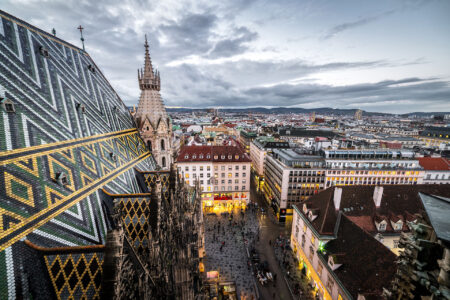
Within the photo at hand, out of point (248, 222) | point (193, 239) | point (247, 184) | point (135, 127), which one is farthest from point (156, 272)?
point (247, 184)

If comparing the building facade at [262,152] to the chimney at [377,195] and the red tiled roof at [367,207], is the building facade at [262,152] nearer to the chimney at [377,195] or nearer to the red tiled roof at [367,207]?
the red tiled roof at [367,207]

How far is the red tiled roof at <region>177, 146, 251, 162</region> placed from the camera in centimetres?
4953

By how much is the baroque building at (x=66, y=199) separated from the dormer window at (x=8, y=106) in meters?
0.06

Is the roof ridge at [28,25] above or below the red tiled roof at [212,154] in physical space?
above

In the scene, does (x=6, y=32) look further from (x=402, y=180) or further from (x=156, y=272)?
(x=402, y=180)

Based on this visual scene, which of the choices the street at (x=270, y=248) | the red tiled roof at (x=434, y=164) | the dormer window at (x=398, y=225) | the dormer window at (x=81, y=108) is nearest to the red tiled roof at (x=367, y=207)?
the dormer window at (x=398, y=225)

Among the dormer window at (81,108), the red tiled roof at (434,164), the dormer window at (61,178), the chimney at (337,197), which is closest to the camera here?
the dormer window at (61,178)

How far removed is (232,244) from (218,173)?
18.4 metres

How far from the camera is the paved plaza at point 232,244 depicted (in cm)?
2838

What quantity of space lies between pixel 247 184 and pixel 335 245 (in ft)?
91.8

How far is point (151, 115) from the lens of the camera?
29859 millimetres

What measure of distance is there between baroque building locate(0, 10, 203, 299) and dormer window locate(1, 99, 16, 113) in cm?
6

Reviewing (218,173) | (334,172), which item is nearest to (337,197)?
(334,172)

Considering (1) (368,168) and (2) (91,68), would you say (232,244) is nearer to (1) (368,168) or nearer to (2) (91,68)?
(2) (91,68)
